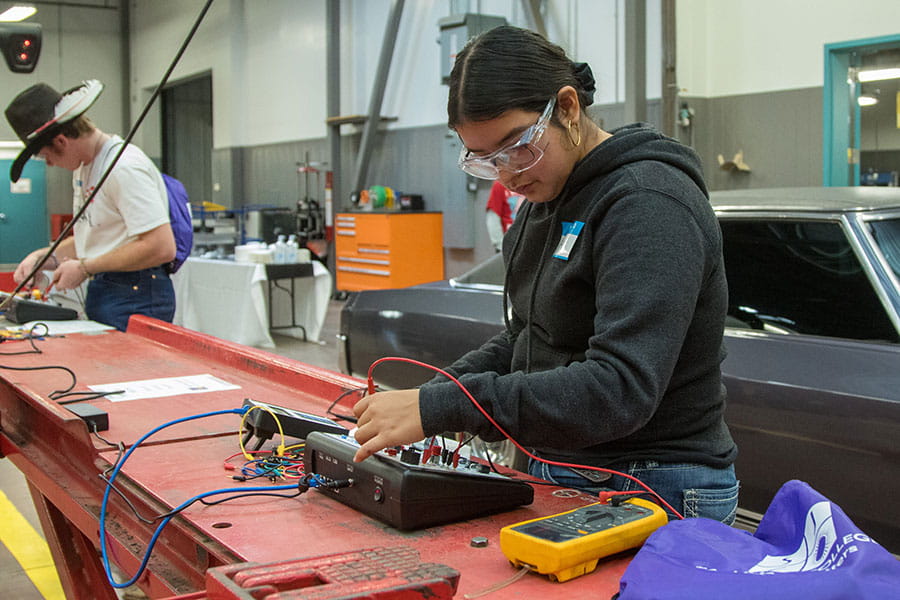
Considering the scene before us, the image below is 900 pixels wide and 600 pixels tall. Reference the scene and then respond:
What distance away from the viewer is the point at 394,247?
10070 millimetres

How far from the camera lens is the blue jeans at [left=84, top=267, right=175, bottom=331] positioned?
3.37m

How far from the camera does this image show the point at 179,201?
3.54m

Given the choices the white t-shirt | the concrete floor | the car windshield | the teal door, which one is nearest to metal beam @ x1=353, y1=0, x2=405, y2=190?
the teal door

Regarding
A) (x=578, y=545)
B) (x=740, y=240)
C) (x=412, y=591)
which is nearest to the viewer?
(x=412, y=591)

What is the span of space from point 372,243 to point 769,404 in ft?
26.9

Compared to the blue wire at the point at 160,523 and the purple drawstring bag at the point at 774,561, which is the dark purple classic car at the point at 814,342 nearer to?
the purple drawstring bag at the point at 774,561

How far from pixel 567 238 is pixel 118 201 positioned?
2217mm

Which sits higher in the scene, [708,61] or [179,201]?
[708,61]

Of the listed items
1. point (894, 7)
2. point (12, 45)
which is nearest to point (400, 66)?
point (894, 7)

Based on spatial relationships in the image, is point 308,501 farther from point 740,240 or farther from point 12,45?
point 12,45

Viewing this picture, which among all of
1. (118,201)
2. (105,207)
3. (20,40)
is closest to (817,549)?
(118,201)

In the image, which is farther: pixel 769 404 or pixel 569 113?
pixel 769 404

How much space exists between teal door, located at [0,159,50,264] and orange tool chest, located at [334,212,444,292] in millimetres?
6794

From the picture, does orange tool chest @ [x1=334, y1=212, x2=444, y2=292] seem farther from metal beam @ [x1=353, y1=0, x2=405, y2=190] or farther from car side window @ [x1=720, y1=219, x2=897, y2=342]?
car side window @ [x1=720, y1=219, x2=897, y2=342]
